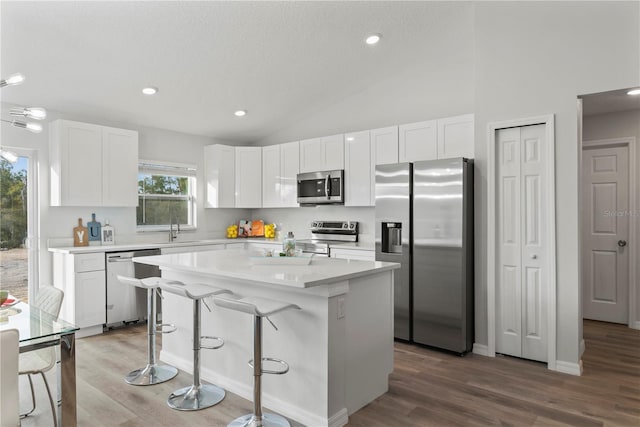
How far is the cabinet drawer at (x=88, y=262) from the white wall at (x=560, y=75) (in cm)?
390

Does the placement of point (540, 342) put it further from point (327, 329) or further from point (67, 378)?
point (67, 378)

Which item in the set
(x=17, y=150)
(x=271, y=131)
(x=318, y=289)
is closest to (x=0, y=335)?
(x=318, y=289)

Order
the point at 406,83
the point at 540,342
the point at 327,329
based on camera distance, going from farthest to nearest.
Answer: the point at 406,83 < the point at 540,342 < the point at 327,329

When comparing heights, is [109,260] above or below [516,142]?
below

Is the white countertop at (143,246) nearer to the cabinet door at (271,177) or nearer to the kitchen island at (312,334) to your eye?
the cabinet door at (271,177)

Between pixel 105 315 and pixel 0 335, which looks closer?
pixel 0 335

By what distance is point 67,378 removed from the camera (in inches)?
79.9

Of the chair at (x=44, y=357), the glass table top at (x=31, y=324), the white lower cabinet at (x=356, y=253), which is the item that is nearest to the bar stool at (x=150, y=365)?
the chair at (x=44, y=357)

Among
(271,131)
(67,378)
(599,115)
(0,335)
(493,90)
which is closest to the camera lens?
(0,335)

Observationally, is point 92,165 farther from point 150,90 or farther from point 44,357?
point 44,357

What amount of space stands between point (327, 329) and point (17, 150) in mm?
4029

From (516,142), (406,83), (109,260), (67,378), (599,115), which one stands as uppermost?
(406,83)

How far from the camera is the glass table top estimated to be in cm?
196

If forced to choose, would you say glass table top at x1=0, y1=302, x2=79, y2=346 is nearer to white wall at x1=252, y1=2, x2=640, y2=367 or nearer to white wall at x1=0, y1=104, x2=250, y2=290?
white wall at x1=0, y1=104, x2=250, y2=290
